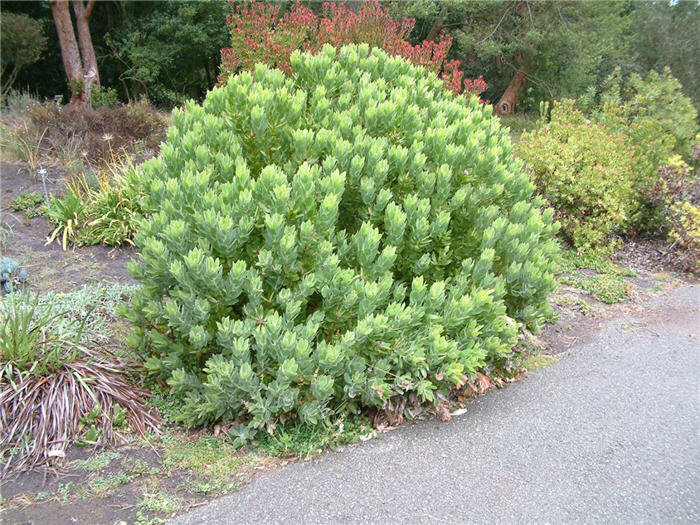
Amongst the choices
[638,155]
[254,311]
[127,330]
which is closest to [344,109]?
[254,311]

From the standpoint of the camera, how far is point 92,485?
2.86m

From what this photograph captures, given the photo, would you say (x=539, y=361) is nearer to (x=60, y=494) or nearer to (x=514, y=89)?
(x=60, y=494)

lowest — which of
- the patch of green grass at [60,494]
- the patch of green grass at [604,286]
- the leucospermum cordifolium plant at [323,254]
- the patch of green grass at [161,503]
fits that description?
the patch of green grass at [604,286]

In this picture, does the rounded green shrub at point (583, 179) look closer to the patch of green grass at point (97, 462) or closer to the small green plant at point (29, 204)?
the patch of green grass at point (97, 462)

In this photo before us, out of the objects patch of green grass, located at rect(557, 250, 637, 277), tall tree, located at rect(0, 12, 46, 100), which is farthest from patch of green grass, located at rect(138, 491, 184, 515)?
tall tree, located at rect(0, 12, 46, 100)

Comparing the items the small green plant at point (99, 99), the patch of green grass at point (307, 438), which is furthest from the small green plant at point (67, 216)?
the small green plant at point (99, 99)

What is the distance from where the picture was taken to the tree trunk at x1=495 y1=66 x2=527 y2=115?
658 inches

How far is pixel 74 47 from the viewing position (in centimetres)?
1307

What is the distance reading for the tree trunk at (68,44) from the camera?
12.3 m

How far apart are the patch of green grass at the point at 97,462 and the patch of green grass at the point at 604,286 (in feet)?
16.1

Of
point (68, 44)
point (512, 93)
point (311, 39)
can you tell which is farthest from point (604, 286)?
point (68, 44)

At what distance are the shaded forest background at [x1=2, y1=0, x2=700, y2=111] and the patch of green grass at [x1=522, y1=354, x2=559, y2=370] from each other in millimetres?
11866

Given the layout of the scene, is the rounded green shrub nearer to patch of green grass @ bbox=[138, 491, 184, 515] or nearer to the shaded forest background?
patch of green grass @ bbox=[138, 491, 184, 515]

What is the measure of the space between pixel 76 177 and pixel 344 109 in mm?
4817
